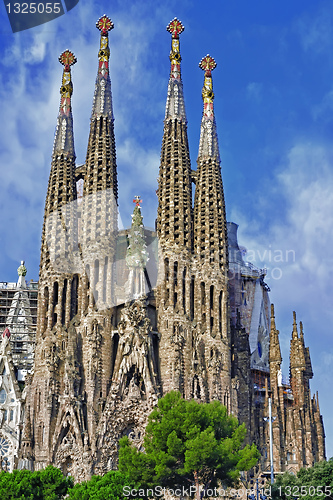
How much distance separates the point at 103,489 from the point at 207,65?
35451 millimetres

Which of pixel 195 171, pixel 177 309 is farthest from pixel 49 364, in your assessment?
pixel 195 171

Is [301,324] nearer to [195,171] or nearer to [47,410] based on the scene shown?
[195,171]

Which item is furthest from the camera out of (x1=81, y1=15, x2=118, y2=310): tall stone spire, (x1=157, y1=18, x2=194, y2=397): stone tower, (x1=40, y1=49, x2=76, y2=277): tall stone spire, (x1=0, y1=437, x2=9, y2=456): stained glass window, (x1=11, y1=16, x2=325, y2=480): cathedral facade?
(x1=0, y1=437, x2=9, y2=456): stained glass window

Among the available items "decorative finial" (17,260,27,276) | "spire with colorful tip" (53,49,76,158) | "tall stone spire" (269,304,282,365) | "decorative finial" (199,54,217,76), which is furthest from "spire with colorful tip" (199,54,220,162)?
"decorative finial" (17,260,27,276)

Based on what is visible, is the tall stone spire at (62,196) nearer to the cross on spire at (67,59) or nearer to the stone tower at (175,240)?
the cross on spire at (67,59)

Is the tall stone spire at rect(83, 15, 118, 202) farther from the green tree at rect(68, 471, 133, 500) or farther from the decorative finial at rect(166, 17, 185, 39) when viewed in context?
the green tree at rect(68, 471, 133, 500)

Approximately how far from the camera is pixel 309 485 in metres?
40.0

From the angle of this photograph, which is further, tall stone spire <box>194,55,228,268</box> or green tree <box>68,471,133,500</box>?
tall stone spire <box>194,55,228,268</box>

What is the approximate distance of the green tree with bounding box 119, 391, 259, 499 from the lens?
37812mm

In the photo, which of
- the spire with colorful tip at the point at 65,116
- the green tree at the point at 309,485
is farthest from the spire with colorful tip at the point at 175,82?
the green tree at the point at 309,485

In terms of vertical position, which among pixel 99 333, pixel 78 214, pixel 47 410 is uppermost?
pixel 78 214

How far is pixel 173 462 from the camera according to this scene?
38.2 m

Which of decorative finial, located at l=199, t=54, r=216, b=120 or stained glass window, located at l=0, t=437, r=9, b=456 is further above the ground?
decorative finial, located at l=199, t=54, r=216, b=120

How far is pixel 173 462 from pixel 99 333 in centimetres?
1436
